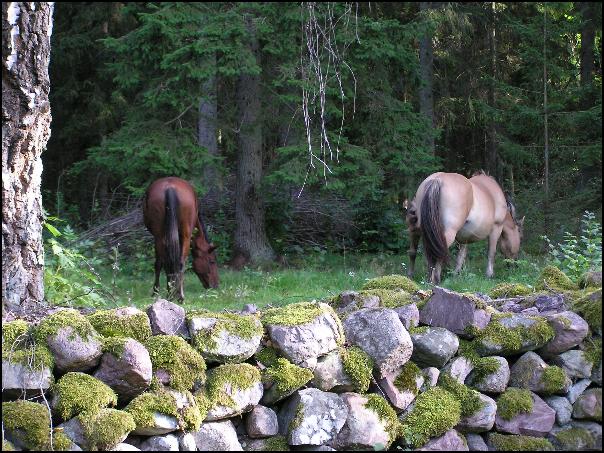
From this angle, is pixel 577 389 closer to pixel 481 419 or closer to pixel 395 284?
pixel 481 419

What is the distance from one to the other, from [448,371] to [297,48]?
7749 mm

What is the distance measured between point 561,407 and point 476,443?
62 cm

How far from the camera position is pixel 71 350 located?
3.70 metres

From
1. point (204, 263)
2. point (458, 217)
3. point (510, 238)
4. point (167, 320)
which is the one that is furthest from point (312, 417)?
point (510, 238)

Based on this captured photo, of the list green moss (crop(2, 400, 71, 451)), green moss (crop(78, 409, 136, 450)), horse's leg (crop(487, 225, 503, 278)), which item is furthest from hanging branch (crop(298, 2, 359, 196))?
horse's leg (crop(487, 225, 503, 278))

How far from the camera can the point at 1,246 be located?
4.64 metres

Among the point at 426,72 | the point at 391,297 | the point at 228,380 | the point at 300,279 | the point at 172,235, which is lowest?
the point at 300,279

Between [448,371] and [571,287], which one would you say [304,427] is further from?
[571,287]

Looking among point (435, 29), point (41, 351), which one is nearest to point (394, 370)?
point (41, 351)

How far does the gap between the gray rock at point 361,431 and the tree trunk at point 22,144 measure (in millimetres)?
2123

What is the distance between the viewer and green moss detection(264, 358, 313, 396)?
13.4 feet

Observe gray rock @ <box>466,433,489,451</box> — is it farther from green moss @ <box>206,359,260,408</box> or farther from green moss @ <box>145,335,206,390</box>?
green moss @ <box>145,335,206,390</box>

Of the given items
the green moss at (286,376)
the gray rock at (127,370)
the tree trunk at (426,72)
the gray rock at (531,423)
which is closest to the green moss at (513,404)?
the gray rock at (531,423)

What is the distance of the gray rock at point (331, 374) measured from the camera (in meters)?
4.25
